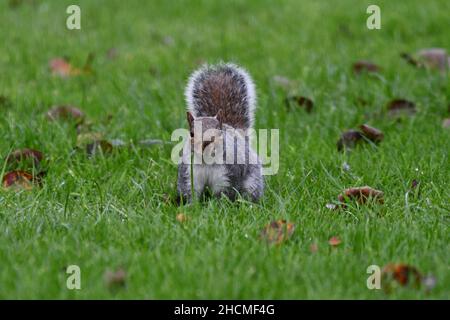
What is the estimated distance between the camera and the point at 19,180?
12.7 feet

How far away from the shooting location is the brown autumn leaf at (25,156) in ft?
13.4

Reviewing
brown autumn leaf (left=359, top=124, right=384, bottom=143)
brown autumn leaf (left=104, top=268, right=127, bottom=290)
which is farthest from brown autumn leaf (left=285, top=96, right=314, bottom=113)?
brown autumn leaf (left=104, top=268, right=127, bottom=290)

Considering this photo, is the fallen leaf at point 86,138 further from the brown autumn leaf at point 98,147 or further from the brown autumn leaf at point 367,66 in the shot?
the brown autumn leaf at point 367,66

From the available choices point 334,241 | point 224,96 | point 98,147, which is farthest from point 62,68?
point 334,241

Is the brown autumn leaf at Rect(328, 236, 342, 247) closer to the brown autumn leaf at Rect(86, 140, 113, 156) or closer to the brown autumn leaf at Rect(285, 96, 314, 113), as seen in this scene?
the brown autumn leaf at Rect(86, 140, 113, 156)

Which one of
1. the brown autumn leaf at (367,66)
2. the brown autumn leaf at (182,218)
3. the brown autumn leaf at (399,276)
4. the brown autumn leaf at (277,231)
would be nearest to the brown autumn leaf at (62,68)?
the brown autumn leaf at (367,66)

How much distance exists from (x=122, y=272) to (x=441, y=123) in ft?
8.10

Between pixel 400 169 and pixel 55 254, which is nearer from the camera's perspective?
pixel 55 254

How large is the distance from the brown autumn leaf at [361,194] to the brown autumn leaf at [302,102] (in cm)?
137

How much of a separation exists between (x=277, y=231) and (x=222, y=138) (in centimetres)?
51

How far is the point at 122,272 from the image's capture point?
2.79 meters

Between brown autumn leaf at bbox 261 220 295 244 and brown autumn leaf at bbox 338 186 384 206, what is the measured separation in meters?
0.49
